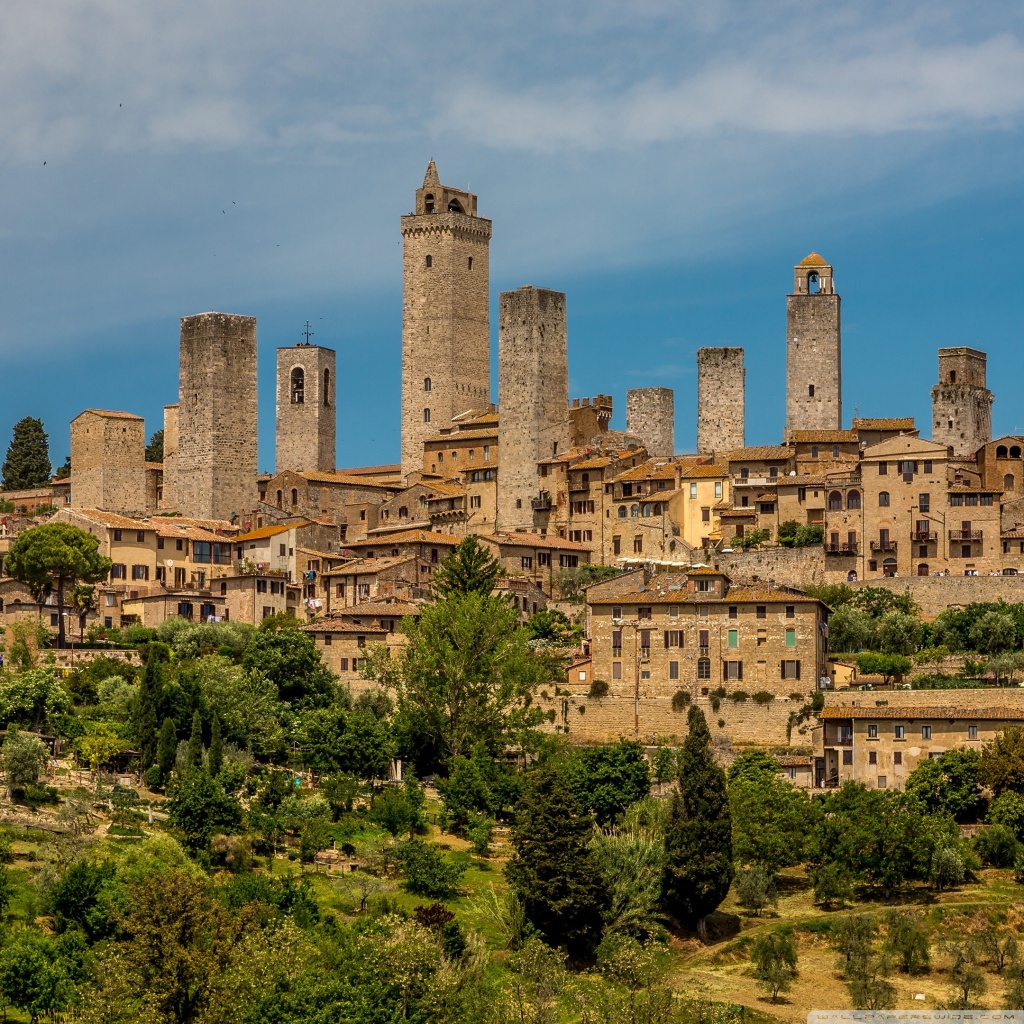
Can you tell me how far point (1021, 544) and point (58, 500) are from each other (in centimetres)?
4446

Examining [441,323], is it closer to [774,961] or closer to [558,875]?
[558,875]

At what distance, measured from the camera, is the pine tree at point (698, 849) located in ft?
210

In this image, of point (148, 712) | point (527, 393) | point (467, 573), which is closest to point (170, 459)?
point (527, 393)

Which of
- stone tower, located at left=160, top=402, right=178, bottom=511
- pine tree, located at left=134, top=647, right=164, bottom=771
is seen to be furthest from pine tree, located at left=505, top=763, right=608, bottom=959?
stone tower, located at left=160, top=402, right=178, bottom=511

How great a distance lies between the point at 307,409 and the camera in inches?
4542

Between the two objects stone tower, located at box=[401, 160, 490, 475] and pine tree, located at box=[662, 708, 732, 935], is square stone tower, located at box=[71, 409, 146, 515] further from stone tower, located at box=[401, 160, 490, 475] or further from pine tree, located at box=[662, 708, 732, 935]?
pine tree, located at box=[662, 708, 732, 935]

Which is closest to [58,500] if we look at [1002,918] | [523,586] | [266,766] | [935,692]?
[523,586]

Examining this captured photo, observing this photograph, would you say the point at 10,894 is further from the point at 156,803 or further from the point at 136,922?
the point at 156,803

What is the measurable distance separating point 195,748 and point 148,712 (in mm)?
2236

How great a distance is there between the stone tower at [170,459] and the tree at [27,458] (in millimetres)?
13254

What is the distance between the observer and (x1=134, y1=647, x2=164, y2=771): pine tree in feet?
233

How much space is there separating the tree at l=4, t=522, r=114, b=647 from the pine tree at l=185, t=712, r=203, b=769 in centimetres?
1558

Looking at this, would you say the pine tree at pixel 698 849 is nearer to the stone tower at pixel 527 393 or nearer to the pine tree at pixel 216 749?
the pine tree at pixel 216 749

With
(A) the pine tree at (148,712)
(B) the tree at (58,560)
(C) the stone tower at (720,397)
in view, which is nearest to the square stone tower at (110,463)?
(B) the tree at (58,560)
